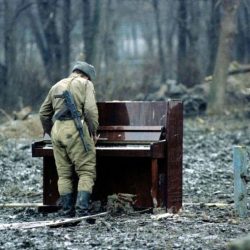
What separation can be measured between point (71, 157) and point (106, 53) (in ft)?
117

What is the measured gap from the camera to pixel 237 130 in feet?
98.8

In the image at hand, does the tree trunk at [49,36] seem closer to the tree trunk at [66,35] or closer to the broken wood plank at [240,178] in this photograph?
the tree trunk at [66,35]

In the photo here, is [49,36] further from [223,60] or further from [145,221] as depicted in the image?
[145,221]

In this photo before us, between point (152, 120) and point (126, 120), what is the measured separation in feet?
1.28

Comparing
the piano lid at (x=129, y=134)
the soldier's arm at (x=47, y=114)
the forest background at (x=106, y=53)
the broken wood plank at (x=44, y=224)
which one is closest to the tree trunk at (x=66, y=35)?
the forest background at (x=106, y=53)

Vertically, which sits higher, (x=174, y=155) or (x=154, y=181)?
(x=174, y=155)

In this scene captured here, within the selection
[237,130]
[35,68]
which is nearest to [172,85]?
[35,68]

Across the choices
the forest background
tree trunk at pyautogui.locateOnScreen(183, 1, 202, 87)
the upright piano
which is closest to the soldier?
the upright piano

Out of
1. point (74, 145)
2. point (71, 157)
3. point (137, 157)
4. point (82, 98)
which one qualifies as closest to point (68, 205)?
point (71, 157)

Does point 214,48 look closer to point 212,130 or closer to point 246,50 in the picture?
point 246,50

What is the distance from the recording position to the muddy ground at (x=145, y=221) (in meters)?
10.1

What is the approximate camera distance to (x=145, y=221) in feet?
38.1

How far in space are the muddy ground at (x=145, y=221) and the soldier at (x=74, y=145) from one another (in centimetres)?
41

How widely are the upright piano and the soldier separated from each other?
33cm
